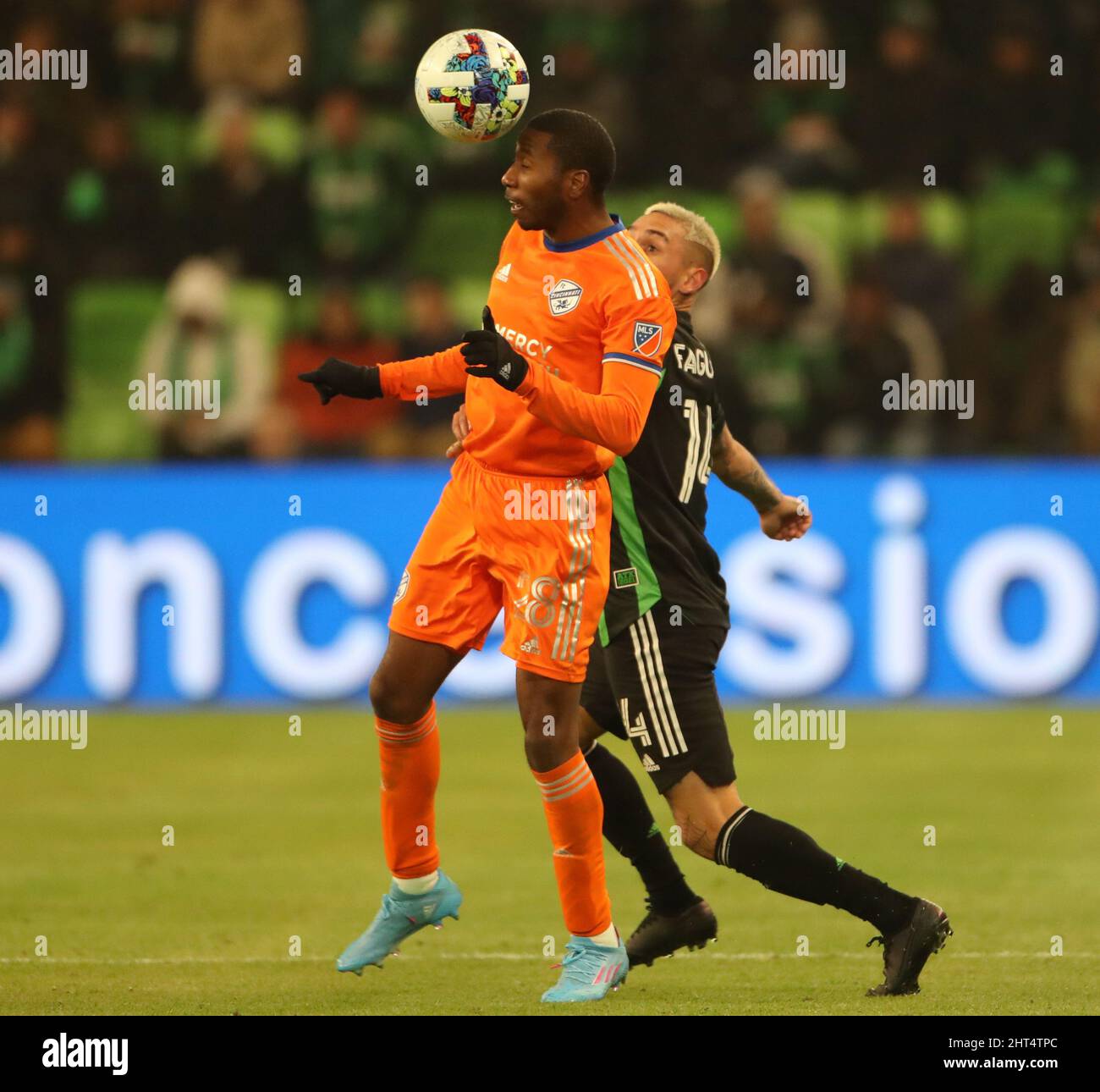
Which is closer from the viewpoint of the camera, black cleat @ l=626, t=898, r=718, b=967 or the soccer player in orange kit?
the soccer player in orange kit

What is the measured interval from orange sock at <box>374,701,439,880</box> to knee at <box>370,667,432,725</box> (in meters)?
0.03

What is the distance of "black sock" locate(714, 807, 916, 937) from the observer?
581 centimetres

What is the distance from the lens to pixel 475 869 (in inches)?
320

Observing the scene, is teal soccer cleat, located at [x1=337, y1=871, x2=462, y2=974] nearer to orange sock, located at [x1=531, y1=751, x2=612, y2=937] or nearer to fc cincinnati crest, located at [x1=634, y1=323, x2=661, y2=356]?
orange sock, located at [x1=531, y1=751, x2=612, y2=937]

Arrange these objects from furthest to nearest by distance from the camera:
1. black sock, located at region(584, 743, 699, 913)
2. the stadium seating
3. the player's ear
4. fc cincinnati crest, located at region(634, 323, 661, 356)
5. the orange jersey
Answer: the stadium seating < black sock, located at region(584, 743, 699, 913) < the player's ear < fc cincinnati crest, located at region(634, 323, 661, 356) < the orange jersey

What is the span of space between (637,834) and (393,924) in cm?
78

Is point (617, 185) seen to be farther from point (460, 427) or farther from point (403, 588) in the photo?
point (403, 588)

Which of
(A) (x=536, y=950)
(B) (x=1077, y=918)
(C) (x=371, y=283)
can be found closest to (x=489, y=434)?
(A) (x=536, y=950)

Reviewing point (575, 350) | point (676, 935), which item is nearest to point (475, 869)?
point (676, 935)

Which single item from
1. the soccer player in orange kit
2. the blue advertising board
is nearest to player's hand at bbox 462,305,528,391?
the soccer player in orange kit

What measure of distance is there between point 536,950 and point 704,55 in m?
10.3

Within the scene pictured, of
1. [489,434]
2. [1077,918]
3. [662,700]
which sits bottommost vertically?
[1077,918]

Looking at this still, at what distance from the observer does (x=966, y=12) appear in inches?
628

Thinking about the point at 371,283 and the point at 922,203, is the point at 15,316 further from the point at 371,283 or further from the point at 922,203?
the point at 922,203
